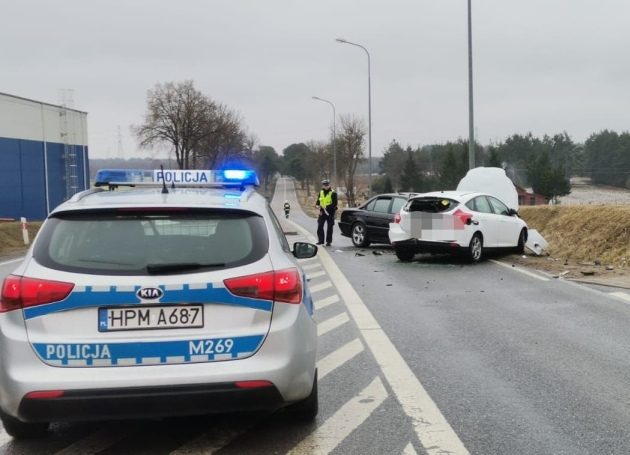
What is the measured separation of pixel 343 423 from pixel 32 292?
2103 millimetres

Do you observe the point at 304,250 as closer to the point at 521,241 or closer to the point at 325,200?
the point at 521,241

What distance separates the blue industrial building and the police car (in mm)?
50327

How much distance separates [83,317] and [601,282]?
958cm

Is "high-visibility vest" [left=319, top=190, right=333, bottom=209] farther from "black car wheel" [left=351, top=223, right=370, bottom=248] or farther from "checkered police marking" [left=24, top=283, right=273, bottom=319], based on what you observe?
"checkered police marking" [left=24, top=283, right=273, bottom=319]

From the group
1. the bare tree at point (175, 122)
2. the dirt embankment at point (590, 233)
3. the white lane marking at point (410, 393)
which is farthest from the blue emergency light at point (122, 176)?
the bare tree at point (175, 122)

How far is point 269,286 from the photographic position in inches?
143

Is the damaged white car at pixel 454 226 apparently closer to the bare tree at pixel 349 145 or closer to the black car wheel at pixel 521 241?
the black car wheel at pixel 521 241

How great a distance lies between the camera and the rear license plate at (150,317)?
11.4 feet

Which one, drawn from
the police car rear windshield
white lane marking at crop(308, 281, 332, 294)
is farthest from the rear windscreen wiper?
white lane marking at crop(308, 281, 332, 294)

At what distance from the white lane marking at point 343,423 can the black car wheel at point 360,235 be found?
42.1 feet

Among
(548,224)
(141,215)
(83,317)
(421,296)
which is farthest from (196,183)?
(548,224)

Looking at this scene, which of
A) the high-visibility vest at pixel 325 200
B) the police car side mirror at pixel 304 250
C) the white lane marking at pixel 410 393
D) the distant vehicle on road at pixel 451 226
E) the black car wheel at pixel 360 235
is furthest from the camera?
the high-visibility vest at pixel 325 200

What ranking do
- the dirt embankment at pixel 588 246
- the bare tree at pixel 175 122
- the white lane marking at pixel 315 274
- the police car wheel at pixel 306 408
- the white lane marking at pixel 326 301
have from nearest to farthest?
the police car wheel at pixel 306 408 < the white lane marking at pixel 326 301 < the white lane marking at pixel 315 274 < the dirt embankment at pixel 588 246 < the bare tree at pixel 175 122

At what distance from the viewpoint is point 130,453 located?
3.86 metres
